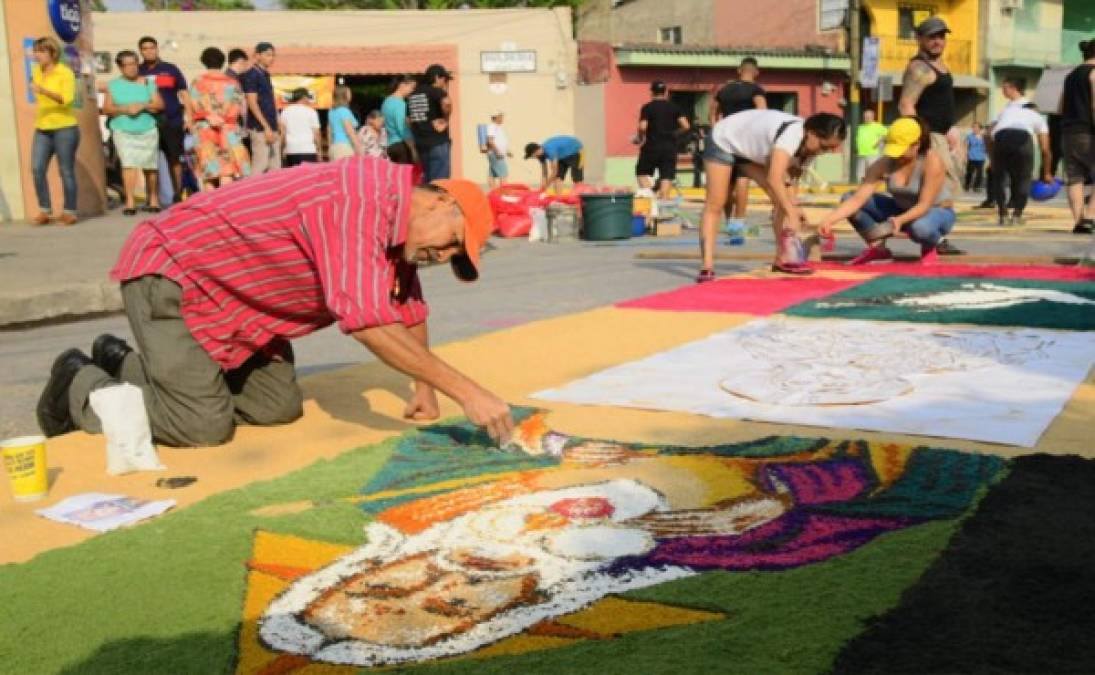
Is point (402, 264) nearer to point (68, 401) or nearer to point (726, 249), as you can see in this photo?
point (68, 401)

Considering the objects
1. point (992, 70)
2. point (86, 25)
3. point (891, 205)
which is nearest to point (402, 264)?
point (891, 205)

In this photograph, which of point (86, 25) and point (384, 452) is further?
point (86, 25)

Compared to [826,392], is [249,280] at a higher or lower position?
higher

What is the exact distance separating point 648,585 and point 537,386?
2.16m

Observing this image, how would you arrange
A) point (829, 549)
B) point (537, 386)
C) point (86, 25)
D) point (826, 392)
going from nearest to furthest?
point (829, 549) → point (826, 392) → point (537, 386) → point (86, 25)

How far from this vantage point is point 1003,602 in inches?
85.9

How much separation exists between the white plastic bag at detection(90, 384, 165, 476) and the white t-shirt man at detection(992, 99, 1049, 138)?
1143cm

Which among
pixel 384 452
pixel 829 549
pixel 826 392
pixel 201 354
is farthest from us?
pixel 826 392

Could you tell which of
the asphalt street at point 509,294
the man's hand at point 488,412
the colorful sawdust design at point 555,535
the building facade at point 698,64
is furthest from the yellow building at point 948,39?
the man's hand at point 488,412

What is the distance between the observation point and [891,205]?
8.67 meters

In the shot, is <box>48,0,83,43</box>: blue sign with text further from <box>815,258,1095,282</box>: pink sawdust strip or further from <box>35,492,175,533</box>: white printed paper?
<box>35,492,175,533</box>: white printed paper

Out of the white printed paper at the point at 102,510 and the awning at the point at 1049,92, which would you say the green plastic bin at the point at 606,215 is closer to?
the awning at the point at 1049,92

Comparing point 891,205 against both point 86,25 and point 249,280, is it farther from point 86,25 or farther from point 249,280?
point 86,25

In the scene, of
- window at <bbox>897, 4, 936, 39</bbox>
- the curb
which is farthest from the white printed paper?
window at <bbox>897, 4, 936, 39</bbox>
